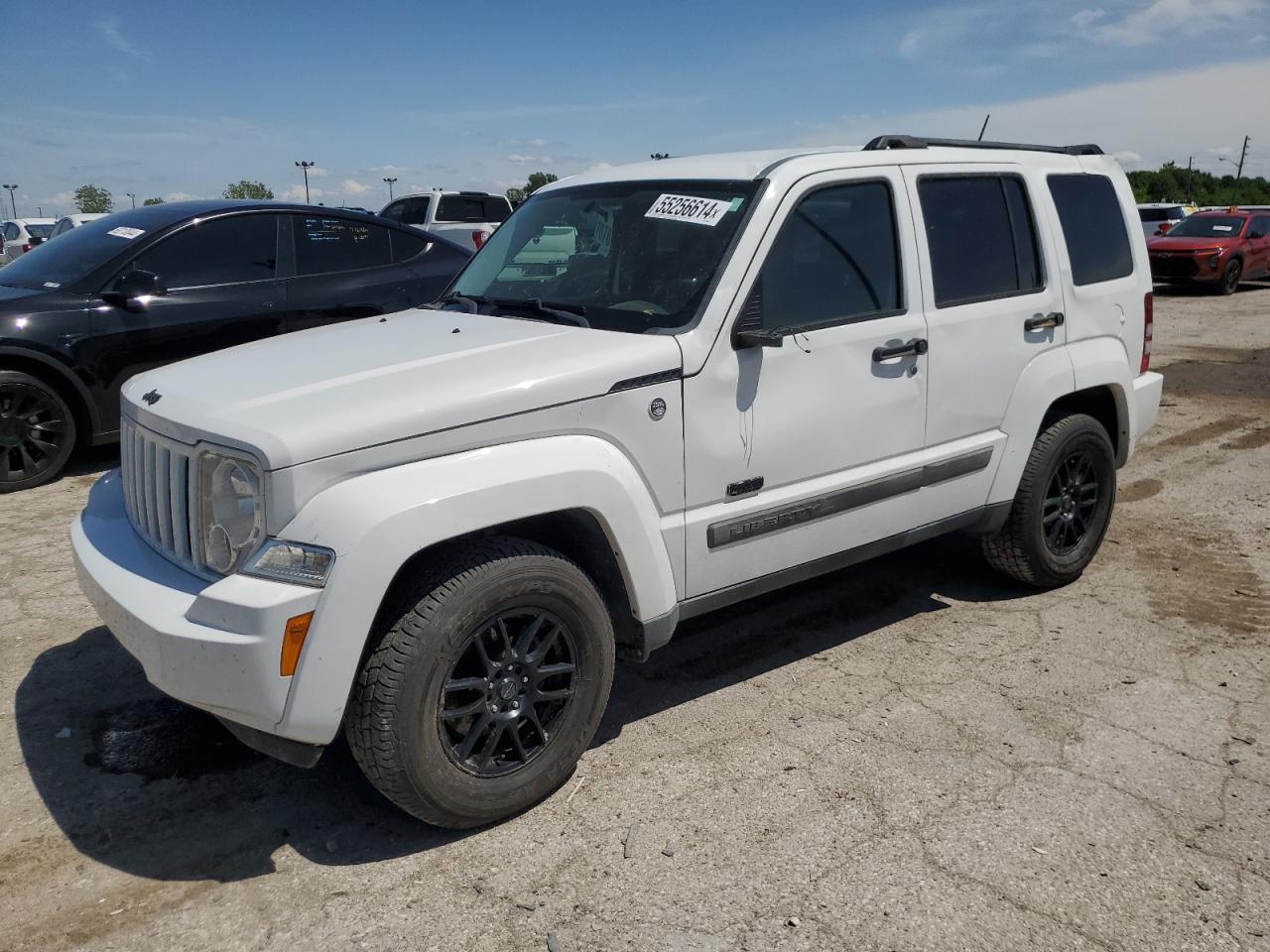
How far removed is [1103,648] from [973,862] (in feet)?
5.74

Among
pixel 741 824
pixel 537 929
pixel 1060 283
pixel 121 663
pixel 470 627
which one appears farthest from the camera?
pixel 1060 283

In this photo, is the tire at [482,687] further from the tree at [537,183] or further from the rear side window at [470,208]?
the rear side window at [470,208]

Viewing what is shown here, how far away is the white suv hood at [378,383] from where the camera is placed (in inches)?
107

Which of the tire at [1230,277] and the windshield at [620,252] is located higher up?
the tire at [1230,277]

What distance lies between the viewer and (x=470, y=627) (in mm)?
2818

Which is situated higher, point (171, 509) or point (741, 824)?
point (171, 509)

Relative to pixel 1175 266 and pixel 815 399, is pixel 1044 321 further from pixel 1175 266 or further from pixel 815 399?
pixel 1175 266

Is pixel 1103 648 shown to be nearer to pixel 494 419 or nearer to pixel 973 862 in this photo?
pixel 973 862

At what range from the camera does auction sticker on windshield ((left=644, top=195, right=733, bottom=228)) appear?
3549mm

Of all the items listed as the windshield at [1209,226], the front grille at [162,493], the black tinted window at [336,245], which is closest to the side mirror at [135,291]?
the black tinted window at [336,245]

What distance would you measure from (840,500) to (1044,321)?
141 cm

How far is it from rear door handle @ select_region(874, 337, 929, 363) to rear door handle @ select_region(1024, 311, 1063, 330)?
71 cm

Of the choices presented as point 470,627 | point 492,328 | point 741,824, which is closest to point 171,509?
point 470,627

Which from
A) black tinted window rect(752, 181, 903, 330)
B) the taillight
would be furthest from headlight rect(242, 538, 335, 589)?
the taillight
